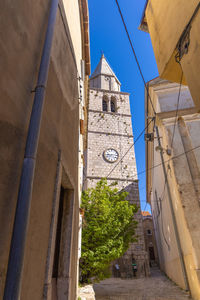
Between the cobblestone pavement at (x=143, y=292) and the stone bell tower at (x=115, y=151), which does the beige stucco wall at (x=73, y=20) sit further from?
the stone bell tower at (x=115, y=151)

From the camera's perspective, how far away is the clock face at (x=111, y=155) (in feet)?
64.6

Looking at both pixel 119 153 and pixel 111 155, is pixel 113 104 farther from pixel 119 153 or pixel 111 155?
pixel 111 155

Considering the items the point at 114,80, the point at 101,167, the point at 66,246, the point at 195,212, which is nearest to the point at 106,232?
the point at 195,212

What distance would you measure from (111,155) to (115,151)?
2.24 feet

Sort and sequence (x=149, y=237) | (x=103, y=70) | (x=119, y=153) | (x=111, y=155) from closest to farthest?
(x=111, y=155)
(x=119, y=153)
(x=103, y=70)
(x=149, y=237)

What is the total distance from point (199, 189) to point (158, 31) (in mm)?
5363

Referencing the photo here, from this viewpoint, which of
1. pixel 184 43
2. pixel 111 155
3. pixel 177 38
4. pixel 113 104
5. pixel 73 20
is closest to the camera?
pixel 184 43

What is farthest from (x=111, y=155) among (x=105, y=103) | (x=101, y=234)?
(x=101, y=234)

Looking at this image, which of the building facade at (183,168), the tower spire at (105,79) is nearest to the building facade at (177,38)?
the building facade at (183,168)

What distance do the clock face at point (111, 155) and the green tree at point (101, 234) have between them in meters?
7.63

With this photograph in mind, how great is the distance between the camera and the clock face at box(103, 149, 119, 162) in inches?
775

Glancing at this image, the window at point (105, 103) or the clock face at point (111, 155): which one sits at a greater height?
the window at point (105, 103)

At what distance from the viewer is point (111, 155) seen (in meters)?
20.0

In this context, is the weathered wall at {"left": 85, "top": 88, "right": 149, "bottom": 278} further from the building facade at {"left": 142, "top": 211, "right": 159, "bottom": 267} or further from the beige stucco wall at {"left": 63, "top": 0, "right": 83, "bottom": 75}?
the building facade at {"left": 142, "top": 211, "right": 159, "bottom": 267}
